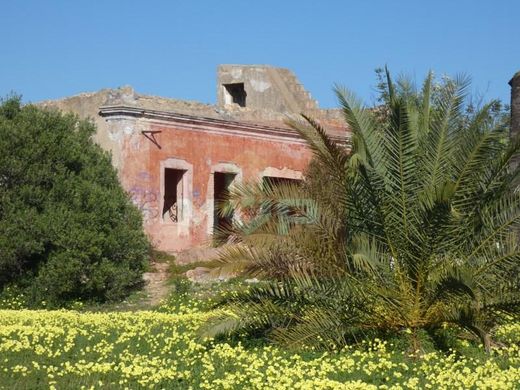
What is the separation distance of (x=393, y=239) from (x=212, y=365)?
2715mm

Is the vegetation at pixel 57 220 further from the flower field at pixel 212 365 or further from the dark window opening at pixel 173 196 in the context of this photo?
the flower field at pixel 212 365

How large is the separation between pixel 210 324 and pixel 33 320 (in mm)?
4863

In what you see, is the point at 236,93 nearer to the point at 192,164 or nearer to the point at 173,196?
the point at 173,196

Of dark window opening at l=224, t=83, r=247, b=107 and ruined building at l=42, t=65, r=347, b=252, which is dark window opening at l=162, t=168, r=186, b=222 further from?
dark window opening at l=224, t=83, r=247, b=107

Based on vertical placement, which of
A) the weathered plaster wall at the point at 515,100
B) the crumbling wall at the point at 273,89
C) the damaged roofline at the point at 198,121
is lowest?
the weathered plaster wall at the point at 515,100

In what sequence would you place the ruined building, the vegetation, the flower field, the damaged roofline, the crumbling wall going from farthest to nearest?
1. the crumbling wall
2. the ruined building
3. the damaged roofline
4. the vegetation
5. the flower field

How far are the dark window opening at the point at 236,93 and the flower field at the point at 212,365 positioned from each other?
906 inches

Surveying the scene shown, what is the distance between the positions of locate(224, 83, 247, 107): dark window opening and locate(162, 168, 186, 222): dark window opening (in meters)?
7.38

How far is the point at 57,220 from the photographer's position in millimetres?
19266

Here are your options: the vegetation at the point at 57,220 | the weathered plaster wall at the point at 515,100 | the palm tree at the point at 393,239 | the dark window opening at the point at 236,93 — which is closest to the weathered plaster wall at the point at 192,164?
the vegetation at the point at 57,220

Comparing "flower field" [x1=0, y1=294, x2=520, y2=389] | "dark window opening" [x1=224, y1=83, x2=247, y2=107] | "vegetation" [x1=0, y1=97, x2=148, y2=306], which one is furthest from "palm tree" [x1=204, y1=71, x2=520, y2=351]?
"dark window opening" [x1=224, y1=83, x2=247, y2=107]

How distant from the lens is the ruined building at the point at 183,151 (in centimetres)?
2353

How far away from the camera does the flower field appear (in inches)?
345

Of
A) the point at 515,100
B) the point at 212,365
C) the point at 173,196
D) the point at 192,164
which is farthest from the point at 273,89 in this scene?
the point at 212,365
